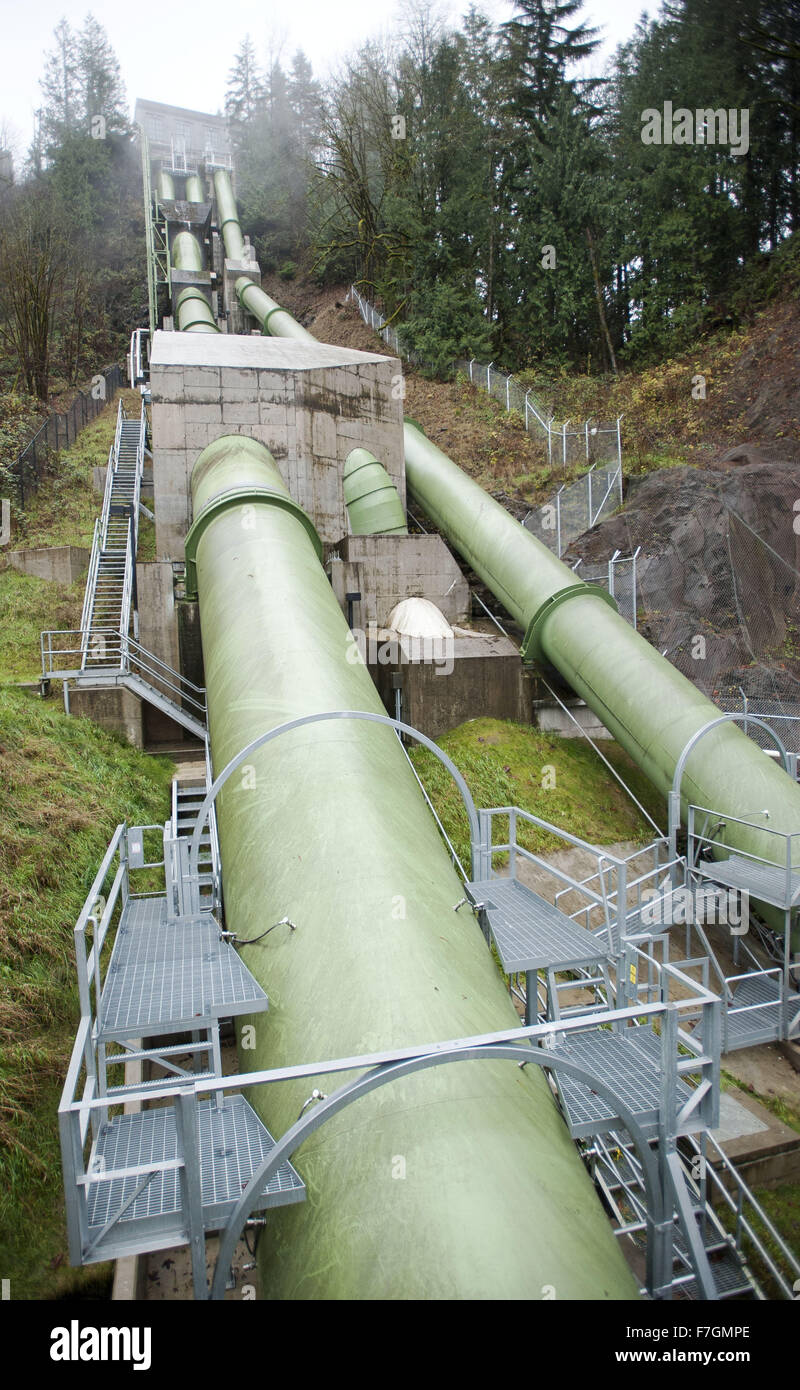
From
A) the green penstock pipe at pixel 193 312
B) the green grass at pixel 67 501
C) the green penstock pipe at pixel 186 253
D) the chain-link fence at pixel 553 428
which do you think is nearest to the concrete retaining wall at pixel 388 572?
the chain-link fence at pixel 553 428

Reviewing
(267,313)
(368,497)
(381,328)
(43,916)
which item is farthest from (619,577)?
(381,328)

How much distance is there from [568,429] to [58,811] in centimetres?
1907

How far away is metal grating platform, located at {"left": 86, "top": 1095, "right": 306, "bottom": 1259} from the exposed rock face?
12.4 metres

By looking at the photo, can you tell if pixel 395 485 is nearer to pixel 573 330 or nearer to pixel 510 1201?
pixel 510 1201

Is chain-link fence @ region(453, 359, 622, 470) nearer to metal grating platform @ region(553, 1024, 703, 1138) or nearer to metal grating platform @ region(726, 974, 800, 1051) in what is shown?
metal grating platform @ region(726, 974, 800, 1051)

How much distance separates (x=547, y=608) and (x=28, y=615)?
33.1 feet

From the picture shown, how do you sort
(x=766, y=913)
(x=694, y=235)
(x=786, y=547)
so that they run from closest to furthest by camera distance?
(x=766, y=913) < (x=786, y=547) < (x=694, y=235)

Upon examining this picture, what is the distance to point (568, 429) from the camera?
2403cm

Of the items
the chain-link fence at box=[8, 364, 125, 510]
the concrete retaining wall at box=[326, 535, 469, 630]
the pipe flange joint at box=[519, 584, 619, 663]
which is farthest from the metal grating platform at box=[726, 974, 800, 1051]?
the chain-link fence at box=[8, 364, 125, 510]

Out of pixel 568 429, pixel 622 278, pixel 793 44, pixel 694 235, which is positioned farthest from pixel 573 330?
pixel 793 44

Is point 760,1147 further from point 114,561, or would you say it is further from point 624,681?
point 114,561

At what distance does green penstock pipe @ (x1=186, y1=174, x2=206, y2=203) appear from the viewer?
1351 inches
